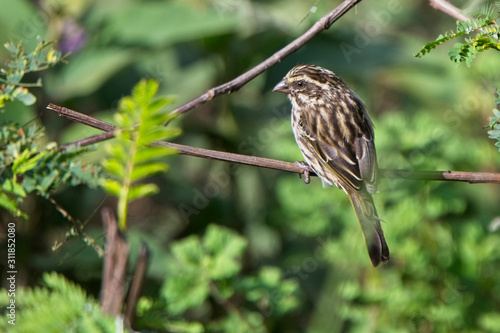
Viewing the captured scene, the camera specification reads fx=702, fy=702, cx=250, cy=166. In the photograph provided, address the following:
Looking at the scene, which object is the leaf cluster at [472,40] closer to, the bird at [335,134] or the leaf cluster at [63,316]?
the leaf cluster at [63,316]

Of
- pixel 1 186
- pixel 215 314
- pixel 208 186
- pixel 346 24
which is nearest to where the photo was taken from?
pixel 1 186

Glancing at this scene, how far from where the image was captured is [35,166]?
2.30 m

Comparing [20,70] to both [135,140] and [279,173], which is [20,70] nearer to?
[135,140]

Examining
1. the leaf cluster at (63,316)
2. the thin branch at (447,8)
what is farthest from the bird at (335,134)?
the leaf cluster at (63,316)

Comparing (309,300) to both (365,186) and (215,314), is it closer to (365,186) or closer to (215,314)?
(215,314)

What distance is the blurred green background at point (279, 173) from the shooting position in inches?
165

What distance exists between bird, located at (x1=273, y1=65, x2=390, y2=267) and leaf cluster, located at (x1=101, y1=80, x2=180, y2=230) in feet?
6.49

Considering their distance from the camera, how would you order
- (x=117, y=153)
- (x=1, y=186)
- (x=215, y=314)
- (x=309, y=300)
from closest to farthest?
(x=117, y=153)
(x=1, y=186)
(x=215, y=314)
(x=309, y=300)

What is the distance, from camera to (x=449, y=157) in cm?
426

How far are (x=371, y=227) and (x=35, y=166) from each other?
157 cm

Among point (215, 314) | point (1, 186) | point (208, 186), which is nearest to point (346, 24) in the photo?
point (208, 186)

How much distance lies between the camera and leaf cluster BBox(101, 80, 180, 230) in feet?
4.57

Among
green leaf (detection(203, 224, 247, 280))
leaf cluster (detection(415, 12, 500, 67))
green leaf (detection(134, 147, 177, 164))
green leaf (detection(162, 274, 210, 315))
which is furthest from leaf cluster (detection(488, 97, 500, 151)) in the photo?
green leaf (detection(162, 274, 210, 315))

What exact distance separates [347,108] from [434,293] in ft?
4.14
